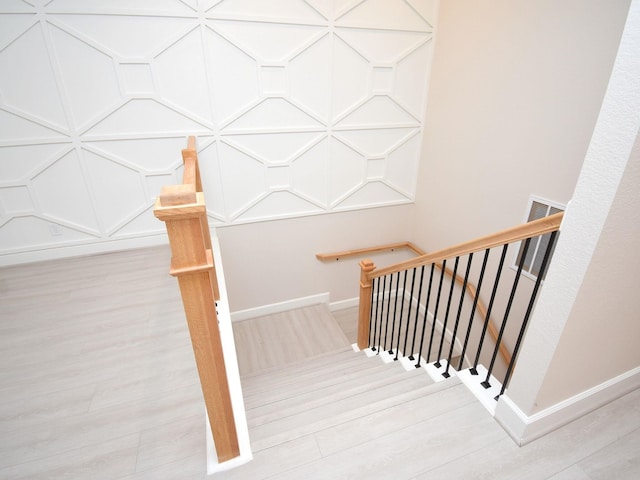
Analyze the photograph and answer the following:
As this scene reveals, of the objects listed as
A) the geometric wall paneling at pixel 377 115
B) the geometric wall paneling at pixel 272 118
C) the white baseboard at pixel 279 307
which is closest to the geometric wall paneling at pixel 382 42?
the geometric wall paneling at pixel 377 115

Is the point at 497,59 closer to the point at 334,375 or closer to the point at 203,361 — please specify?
the point at 334,375

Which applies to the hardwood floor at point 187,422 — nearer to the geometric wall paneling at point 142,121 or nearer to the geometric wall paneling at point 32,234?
the geometric wall paneling at point 32,234

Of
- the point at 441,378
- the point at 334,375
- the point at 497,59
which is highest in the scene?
the point at 497,59

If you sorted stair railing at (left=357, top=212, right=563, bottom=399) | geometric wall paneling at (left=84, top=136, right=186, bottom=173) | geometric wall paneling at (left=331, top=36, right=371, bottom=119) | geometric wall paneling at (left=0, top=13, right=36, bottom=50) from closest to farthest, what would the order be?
stair railing at (left=357, top=212, right=563, bottom=399) → geometric wall paneling at (left=0, top=13, right=36, bottom=50) → geometric wall paneling at (left=84, top=136, right=186, bottom=173) → geometric wall paneling at (left=331, top=36, right=371, bottom=119)

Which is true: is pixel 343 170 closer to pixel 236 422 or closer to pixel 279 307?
pixel 279 307

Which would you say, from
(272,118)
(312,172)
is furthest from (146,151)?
(312,172)

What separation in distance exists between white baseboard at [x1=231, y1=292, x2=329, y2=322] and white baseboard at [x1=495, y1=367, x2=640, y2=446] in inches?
123

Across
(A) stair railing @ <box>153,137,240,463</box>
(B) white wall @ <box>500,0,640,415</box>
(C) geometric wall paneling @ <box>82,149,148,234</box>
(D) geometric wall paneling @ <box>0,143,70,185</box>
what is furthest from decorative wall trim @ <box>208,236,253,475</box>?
(D) geometric wall paneling @ <box>0,143,70,185</box>

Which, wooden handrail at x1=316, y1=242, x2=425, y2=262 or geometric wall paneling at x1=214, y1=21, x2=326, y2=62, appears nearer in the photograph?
geometric wall paneling at x1=214, y1=21, x2=326, y2=62

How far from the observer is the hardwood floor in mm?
1357

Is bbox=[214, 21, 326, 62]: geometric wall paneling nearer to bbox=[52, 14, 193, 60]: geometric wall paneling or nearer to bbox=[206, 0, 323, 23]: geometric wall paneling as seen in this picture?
bbox=[206, 0, 323, 23]: geometric wall paneling

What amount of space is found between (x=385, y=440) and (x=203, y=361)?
92 cm

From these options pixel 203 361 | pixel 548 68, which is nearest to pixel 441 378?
pixel 203 361

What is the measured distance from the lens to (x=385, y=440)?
1.46 metres
